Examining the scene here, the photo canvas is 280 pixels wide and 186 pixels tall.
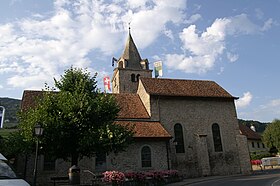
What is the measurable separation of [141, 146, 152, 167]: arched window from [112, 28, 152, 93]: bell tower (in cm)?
1669

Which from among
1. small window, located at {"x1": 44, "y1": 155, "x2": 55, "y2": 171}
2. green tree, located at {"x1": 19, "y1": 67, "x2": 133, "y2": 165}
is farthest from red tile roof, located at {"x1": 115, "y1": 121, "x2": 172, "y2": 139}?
small window, located at {"x1": 44, "y1": 155, "x2": 55, "y2": 171}

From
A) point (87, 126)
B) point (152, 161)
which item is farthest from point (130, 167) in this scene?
point (87, 126)

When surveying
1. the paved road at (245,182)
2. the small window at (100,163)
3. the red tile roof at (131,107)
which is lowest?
the paved road at (245,182)

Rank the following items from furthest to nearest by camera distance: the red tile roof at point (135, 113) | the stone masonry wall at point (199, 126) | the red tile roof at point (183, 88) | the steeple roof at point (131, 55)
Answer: the steeple roof at point (131, 55) → the red tile roof at point (183, 88) → the stone masonry wall at point (199, 126) → the red tile roof at point (135, 113)

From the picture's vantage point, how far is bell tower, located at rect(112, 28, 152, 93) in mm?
37500

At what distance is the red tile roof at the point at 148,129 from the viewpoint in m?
21.4

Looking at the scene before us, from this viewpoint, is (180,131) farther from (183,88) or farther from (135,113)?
(183,88)

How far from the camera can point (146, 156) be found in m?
21.6

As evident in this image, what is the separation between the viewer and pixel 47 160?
19594mm

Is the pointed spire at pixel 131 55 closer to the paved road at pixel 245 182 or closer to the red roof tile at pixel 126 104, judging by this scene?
the red roof tile at pixel 126 104

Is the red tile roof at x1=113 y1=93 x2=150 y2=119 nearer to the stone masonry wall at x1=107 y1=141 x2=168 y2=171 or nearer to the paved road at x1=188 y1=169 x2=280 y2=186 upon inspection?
the stone masonry wall at x1=107 y1=141 x2=168 y2=171

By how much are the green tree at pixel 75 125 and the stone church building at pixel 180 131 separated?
5.30 meters

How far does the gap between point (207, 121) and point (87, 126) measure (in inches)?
584

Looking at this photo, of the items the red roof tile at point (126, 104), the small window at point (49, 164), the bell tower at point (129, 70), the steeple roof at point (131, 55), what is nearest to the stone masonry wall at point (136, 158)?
the red roof tile at point (126, 104)
